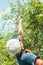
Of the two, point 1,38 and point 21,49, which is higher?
point 21,49

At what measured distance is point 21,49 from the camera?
2.32 metres

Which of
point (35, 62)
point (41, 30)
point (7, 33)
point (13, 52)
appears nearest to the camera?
point (35, 62)

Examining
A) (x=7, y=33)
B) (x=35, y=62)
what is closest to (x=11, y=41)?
(x=35, y=62)

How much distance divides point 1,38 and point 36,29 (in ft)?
6.99

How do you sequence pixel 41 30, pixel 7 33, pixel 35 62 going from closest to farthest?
pixel 35 62
pixel 41 30
pixel 7 33

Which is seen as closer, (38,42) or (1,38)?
(38,42)

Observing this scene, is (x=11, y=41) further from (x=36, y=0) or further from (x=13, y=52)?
(x=36, y=0)

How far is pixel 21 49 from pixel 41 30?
20.0 ft

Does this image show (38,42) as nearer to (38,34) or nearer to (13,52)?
(38,34)

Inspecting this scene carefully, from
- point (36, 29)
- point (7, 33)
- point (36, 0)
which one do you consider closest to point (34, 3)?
point (36, 0)

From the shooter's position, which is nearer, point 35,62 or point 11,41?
point 35,62

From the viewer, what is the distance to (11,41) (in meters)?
2.29

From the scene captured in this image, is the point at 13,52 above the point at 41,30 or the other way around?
above

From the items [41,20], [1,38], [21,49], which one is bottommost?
[1,38]
